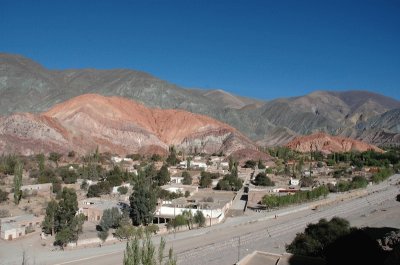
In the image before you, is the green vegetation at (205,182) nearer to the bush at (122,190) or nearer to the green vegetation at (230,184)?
the green vegetation at (230,184)

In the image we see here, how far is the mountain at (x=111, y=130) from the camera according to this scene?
2884 inches

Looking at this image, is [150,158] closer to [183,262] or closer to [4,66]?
[183,262]

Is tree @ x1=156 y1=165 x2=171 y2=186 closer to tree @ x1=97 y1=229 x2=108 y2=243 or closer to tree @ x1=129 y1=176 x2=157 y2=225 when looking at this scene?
tree @ x1=129 y1=176 x2=157 y2=225

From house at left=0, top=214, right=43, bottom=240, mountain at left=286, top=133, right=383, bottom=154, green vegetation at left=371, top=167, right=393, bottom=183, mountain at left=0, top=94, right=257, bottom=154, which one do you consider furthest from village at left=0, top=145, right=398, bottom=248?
mountain at left=286, top=133, right=383, bottom=154

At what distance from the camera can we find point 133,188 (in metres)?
34.7

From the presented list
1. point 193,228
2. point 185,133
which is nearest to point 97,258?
point 193,228

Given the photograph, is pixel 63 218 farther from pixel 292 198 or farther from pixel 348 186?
pixel 348 186

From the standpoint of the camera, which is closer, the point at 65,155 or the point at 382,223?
the point at 382,223

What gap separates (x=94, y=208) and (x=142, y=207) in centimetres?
455

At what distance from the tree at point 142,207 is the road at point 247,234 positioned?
10.1 feet

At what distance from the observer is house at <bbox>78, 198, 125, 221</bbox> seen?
33.5m

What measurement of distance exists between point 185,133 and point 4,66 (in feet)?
269

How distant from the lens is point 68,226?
27469 mm

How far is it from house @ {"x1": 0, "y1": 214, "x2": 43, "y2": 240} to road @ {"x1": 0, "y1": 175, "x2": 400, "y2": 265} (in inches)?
170
